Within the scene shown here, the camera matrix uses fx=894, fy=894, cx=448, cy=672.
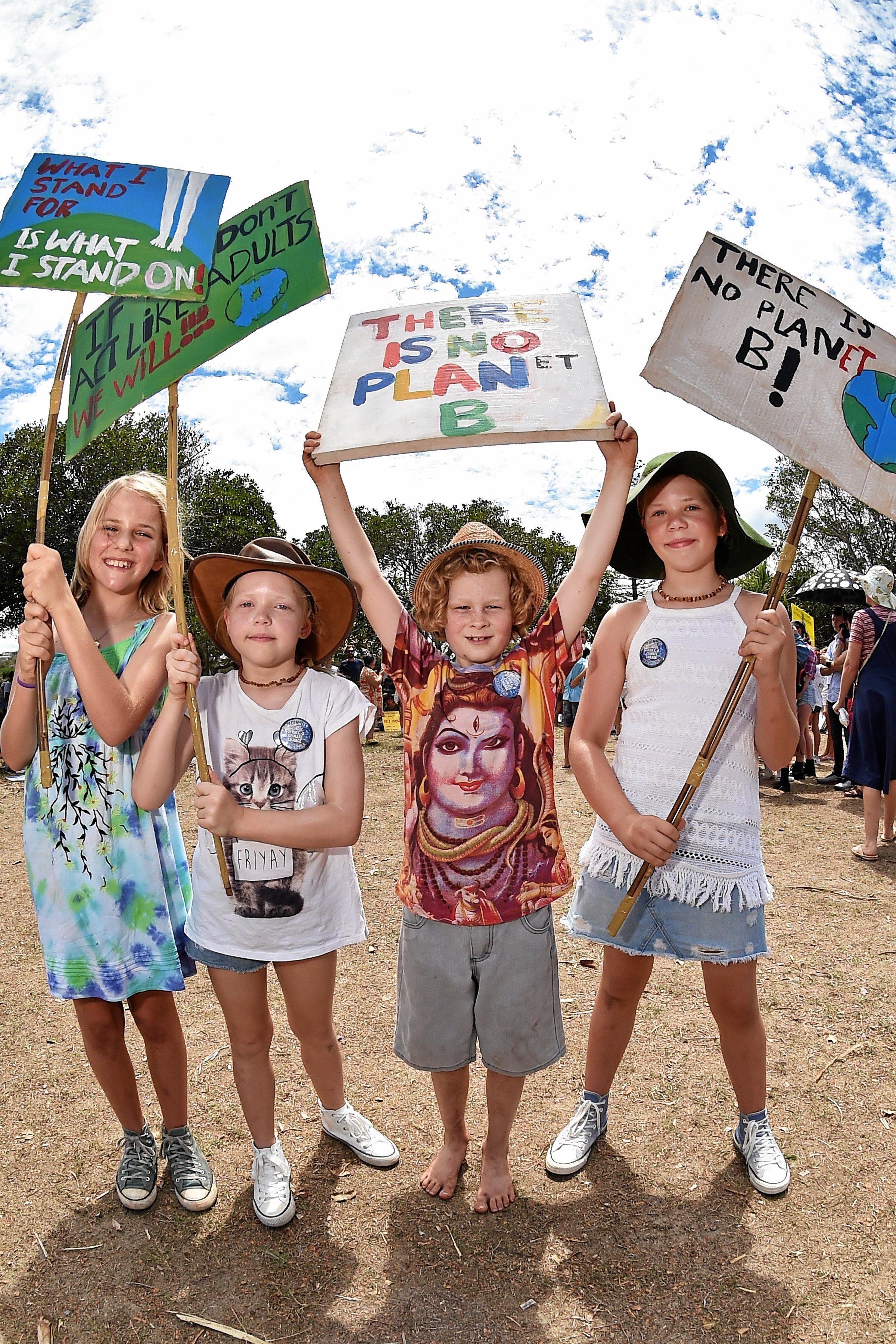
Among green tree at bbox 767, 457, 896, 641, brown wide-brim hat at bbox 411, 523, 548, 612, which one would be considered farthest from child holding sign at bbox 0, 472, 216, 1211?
green tree at bbox 767, 457, 896, 641

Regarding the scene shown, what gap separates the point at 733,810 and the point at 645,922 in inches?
16.8

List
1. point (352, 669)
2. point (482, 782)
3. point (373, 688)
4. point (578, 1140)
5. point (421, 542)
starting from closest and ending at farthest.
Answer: point (482, 782) → point (578, 1140) → point (373, 688) → point (352, 669) → point (421, 542)

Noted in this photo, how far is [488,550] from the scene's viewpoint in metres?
2.59

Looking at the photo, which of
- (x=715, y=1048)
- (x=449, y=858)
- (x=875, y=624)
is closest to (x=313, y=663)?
(x=449, y=858)

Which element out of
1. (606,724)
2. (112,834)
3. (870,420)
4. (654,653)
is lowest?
(112,834)

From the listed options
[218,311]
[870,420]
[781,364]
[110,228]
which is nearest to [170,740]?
[218,311]

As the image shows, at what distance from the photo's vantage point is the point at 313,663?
2805 millimetres

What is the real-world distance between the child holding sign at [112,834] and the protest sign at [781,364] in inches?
64.2

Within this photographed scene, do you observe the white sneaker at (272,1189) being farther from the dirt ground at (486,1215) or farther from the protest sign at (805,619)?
the protest sign at (805,619)

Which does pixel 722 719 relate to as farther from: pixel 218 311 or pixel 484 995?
pixel 218 311

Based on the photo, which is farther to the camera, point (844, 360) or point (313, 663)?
point (313, 663)

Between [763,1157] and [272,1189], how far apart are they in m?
1.49

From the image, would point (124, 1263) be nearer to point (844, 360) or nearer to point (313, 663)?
point (313, 663)

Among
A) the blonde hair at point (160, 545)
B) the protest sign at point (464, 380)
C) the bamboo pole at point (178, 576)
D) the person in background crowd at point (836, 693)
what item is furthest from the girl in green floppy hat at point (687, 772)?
the person in background crowd at point (836, 693)
